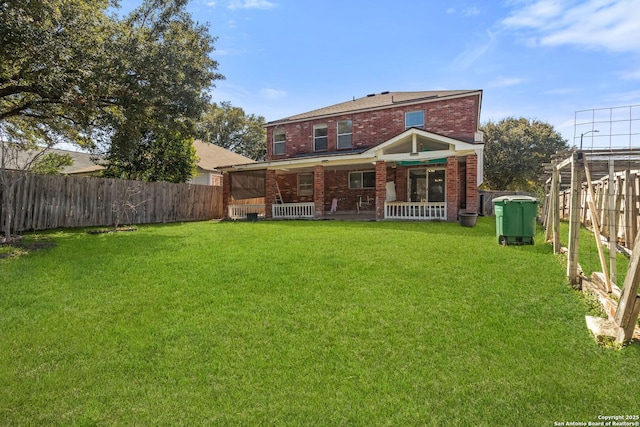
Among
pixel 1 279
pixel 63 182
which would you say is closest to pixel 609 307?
pixel 1 279

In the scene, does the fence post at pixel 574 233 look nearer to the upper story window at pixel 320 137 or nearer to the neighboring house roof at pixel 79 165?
the upper story window at pixel 320 137

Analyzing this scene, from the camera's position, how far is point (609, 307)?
388 centimetres

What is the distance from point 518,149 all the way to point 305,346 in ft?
109

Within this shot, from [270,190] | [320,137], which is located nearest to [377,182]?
[270,190]

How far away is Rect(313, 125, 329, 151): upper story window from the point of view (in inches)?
758

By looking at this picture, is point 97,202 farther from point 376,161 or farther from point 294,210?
point 376,161

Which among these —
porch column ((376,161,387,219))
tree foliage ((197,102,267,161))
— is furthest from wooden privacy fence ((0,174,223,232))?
tree foliage ((197,102,267,161))

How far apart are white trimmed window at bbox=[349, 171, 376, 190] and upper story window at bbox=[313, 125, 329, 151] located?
7.89 feet

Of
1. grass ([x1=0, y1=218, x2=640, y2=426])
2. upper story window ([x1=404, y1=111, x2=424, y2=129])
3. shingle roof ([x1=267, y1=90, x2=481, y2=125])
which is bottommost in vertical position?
grass ([x1=0, y1=218, x2=640, y2=426])

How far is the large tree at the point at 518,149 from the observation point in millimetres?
30016

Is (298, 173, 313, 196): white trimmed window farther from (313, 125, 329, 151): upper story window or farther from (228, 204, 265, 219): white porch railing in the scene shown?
(228, 204, 265, 219): white porch railing

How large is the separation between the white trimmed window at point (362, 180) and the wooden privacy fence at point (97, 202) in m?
8.10

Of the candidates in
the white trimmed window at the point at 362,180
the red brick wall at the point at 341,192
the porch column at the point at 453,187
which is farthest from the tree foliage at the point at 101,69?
the porch column at the point at 453,187

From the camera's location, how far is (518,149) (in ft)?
99.1
